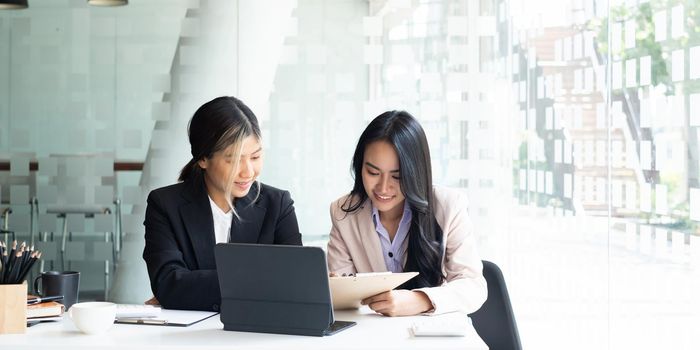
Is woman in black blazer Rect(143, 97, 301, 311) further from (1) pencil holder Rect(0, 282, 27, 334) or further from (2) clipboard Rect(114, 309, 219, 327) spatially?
(1) pencil holder Rect(0, 282, 27, 334)

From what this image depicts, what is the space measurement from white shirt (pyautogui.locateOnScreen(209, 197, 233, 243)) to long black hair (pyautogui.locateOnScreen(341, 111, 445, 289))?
55cm

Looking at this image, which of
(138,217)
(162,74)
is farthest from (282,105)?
(138,217)

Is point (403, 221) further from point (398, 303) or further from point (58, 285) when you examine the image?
point (58, 285)

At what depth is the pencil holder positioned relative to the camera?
2.21m

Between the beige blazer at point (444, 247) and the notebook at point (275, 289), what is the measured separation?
1.79 ft

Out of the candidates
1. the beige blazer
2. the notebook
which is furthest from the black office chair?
the notebook

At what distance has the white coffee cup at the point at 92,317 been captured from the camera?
7.18ft

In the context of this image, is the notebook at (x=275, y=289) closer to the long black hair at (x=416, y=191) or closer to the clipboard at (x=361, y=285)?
the clipboard at (x=361, y=285)

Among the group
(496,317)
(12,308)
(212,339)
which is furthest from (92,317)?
(496,317)

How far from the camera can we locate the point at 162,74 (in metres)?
4.66

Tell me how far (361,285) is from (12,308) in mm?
906

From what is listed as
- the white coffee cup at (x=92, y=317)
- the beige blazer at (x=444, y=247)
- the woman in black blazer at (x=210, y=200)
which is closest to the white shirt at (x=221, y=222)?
the woman in black blazer at (x=210, y=200)

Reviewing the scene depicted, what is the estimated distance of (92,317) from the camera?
7.19ft

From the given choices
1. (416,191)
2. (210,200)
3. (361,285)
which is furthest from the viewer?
(210,200)
